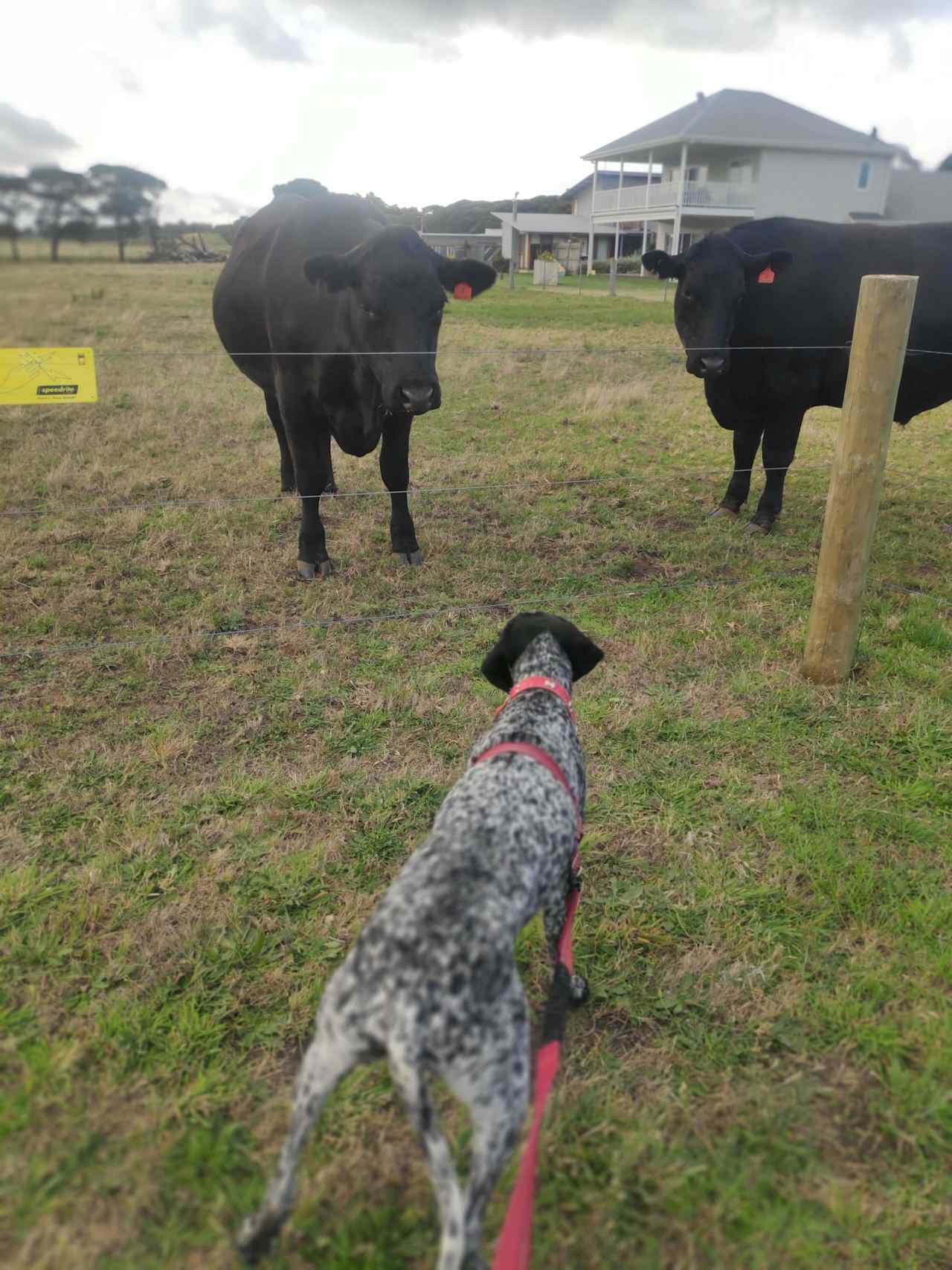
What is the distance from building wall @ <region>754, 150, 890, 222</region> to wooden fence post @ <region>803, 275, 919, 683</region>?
30540 mm

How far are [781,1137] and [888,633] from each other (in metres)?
3.51

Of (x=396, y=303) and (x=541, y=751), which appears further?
(x=396, y=303)

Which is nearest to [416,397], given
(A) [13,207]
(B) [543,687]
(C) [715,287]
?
(A) [13,207]

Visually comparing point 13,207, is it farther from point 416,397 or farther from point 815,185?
point 815,185

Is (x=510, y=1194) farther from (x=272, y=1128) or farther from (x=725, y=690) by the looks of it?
(x=725, y=690)

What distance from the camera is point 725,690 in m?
4.46

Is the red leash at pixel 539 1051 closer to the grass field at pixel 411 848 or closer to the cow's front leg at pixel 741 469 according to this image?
the grass field at pixel 411 848

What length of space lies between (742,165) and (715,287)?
30.8m

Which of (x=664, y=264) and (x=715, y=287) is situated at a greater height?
(x=664, y=264)

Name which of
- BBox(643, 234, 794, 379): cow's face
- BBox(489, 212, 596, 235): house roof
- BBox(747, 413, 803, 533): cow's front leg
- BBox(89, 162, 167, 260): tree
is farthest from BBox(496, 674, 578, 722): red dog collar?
BBox(489, 212, 596, 235): house roof

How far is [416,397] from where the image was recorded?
15.8 ft

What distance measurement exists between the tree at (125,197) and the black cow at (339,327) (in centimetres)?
Answer: 105

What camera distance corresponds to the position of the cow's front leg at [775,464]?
6.52 metres

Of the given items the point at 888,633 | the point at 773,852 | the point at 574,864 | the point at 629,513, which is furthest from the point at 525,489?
the point at 574,864
